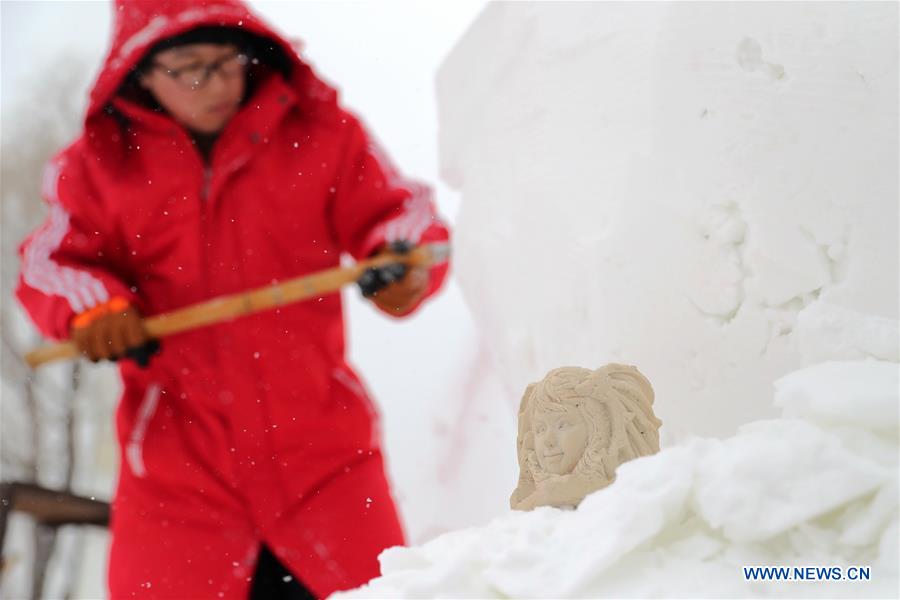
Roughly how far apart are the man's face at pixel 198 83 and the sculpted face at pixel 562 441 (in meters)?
0.59

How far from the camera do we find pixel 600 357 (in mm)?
839

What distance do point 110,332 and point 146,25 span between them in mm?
339

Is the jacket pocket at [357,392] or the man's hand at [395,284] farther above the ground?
the man's hand at [395,284]

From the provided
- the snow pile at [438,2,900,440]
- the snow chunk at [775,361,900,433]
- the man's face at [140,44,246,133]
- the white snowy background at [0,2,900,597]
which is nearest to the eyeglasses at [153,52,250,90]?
the man's face at [140,44,246,133]

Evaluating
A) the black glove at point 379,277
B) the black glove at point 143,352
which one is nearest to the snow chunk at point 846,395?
the black glove at point 379,277

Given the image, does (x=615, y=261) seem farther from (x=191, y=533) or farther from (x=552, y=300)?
(x=191, y=533)

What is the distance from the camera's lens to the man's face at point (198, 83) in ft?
3.29

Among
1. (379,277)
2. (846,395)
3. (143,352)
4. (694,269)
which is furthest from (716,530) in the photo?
(143,352)

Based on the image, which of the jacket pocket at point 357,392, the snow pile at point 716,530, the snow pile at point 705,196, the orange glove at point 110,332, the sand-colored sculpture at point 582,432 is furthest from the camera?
the jacket pocket at point 357,392

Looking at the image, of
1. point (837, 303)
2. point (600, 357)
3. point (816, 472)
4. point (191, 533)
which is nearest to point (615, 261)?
point (600, 357)

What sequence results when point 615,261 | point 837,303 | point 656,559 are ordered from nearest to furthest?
point 656,559
point 837,303
point 615,261

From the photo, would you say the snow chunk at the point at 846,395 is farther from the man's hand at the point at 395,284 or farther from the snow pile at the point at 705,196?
the man's hand at the point at 395,284

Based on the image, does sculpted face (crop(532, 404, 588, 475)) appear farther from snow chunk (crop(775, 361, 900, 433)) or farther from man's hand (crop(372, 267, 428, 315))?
man's hand (crop(372, 267, 428, 315))

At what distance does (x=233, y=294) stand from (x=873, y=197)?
2.11ft
